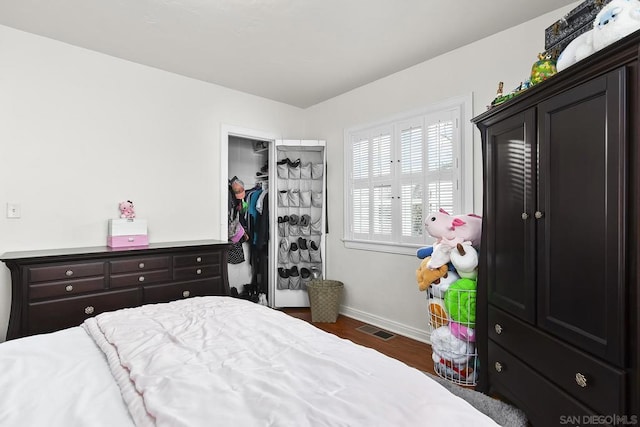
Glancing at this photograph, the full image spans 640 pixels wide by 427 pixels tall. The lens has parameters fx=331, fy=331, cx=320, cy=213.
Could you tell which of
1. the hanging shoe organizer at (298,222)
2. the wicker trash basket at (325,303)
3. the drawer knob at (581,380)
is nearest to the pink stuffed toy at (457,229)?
the drawer knob at (581,380)

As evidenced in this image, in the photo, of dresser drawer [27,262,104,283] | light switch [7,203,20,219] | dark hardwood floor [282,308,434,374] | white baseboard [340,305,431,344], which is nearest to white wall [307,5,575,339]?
white baseboard [340,305,431,344]

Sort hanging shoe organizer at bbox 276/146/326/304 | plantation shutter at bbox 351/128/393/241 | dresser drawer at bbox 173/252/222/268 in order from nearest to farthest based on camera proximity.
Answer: dresser drawer at bbox 173/252/222/268, plantation shutter at bbox 351/128/393/241, hanging shoe organizer at bbox 276/146/326/304

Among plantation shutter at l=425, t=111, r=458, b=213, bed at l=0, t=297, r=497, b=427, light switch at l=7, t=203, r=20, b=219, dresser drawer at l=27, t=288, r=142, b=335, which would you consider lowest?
dresser drawer at l=27, t=288, r=142, b=335

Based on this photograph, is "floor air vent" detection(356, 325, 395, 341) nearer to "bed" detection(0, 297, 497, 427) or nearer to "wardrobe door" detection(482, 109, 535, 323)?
"wardrobe door" detection(482, 109, 535, 323)

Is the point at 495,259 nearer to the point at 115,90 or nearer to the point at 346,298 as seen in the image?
the point at 346,298

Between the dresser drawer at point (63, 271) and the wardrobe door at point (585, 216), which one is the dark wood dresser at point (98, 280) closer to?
the dresser drawer at point (63, 271)

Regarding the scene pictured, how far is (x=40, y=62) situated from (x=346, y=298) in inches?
140

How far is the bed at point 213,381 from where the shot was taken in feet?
2.55

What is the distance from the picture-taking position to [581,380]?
1.30m

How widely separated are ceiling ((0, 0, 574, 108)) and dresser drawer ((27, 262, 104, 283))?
1.76 m

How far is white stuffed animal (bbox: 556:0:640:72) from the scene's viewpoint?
1.19 meters

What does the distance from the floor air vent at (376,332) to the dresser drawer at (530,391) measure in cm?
128

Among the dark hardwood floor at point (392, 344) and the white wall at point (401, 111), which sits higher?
the white wall at point (401, 111)

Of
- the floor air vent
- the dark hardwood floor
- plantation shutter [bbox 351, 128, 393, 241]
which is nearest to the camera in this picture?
the dark hardwood floor
